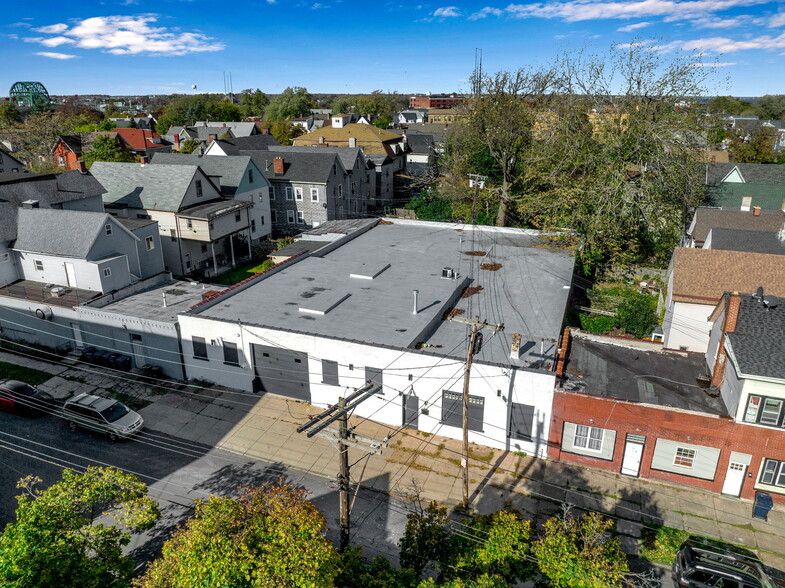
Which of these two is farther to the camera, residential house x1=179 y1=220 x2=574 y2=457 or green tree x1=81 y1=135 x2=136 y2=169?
green tree x1=81 y1=135 x2=136 y2=169

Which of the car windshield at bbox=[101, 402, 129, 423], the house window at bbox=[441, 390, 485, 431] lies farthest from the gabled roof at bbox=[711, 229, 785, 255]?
the car windshield at bbox=[101, 402, 129, 423]

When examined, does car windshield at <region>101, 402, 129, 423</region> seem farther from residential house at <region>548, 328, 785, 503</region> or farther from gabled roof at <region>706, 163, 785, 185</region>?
gabled roof at <region>706, 163, 785, 185</region>

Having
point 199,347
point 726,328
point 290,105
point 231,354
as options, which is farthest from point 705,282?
point 290,105

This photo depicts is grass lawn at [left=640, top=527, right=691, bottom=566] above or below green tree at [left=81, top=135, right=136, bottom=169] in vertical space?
below

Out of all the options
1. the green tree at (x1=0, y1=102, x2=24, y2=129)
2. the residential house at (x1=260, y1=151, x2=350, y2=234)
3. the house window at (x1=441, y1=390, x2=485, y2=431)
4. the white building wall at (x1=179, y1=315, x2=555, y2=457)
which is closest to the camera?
the white building wall at (x1=179, y1=315, x2=555, y2=457)

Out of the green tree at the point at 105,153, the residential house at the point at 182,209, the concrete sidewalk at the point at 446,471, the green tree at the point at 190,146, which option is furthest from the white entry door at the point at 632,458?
the green tree at the point at 190,146

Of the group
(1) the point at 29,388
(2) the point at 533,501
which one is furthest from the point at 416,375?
(1) the point at 29,388
